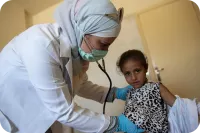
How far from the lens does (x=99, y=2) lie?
80 centimetres

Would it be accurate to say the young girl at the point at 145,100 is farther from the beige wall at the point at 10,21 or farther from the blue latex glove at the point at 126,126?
the beige wall at the point at 10,21

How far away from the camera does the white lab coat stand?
749mm

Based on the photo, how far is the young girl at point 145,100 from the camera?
0.94 metres

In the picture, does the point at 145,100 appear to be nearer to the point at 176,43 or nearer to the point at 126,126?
the point at 126,126

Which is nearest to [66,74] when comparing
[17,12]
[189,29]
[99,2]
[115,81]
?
[99,2]

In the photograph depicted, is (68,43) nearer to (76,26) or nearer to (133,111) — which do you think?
(76,26)

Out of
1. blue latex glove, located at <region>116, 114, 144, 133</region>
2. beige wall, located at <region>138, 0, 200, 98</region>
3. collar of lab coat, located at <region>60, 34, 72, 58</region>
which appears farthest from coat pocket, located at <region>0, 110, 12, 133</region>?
beige wall, located at <region>138, 0, 200, 98</region>

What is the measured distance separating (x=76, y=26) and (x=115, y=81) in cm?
98

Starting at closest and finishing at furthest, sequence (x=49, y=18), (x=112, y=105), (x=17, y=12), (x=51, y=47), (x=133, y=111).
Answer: (x=51, y=47)
(x=133, y=111)
(x=112, y=105)
(x=17, y=12)
(x=49, y=18)

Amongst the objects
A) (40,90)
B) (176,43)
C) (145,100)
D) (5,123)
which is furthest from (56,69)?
(176,43)

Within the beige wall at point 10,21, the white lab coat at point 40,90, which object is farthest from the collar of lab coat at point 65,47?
the beige wall at point 10,21

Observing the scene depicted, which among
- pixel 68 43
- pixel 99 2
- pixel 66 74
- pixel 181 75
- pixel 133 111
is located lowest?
pixel 181 75

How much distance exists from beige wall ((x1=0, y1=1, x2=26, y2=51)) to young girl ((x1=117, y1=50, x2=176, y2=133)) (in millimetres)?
1251

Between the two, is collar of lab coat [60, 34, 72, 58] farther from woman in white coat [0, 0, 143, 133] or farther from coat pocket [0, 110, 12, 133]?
coat pocket [0, 110, 12, 133]
